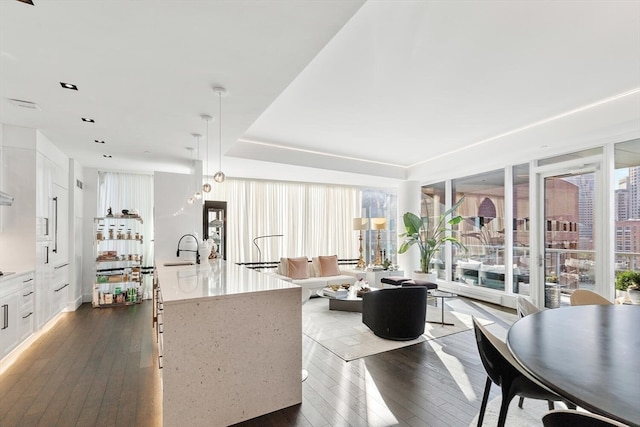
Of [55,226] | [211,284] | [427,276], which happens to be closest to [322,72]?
[211,284]

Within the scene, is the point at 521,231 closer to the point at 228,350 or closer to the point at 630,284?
the point at 630,284

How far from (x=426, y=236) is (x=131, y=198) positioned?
6358 mm

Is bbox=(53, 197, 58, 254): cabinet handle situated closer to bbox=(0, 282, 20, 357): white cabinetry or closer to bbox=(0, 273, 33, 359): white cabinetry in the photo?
bbox=(0, 273, 33, 359): white cabinetry

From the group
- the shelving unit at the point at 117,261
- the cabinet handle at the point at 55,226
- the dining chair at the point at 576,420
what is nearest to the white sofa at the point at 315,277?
the shelving unit at the point at 117,261

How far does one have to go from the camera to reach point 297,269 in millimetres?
6566

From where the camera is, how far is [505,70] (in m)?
3.07

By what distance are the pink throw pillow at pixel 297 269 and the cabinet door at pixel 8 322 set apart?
405 cm

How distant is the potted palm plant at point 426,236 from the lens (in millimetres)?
6902

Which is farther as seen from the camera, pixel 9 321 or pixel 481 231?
pixel 481 231

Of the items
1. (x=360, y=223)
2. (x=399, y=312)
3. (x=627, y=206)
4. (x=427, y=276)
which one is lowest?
(x=427, y=276)

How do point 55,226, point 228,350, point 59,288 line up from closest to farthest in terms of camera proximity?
point 228,350, point 55,226, point 59,288

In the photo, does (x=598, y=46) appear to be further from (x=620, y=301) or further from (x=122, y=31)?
(x=122, y=31)

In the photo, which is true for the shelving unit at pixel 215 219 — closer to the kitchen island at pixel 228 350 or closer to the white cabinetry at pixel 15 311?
the white cabinetry at pixel 15 311

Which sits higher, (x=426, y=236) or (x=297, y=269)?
(x=426, y=236)
